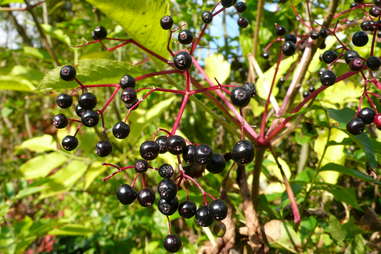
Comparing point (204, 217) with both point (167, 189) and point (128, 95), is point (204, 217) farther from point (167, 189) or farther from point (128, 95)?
point (128, 95)

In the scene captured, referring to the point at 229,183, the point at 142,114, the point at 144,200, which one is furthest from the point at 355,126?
the point at 142,114

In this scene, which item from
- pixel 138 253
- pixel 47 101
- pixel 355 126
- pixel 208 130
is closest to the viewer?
pixel 355 126

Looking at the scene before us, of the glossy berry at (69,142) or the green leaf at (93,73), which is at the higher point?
the green leaf at (93,73)

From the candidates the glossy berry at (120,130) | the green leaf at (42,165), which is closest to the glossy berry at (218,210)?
the glossy berry at (120,130)

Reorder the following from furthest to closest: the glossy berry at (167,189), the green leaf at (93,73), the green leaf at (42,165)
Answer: the green leaf at (42,165) → the green leaf at (93,73) → the glossy berry at (167,189)

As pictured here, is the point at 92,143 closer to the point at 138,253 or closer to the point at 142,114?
the point at 142,114

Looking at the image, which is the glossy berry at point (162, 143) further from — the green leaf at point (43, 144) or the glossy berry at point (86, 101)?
the green leaf at point (43, 144)

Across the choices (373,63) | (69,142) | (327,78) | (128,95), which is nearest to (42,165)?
(69,142)
